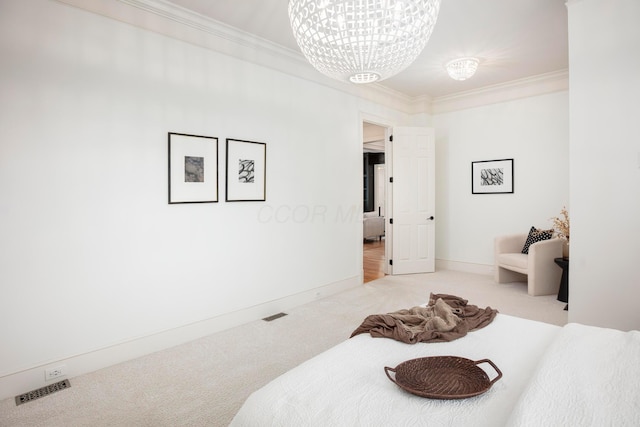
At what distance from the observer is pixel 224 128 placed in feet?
10.7

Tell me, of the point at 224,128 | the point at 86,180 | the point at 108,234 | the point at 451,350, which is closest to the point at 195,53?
the point at 224,128

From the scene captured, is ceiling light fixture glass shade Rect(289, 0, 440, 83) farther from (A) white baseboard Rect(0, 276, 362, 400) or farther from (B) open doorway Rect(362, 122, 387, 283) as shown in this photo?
(B) open doorway Rect(362, 122, 387, 283)

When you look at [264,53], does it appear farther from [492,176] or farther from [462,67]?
[492,176]

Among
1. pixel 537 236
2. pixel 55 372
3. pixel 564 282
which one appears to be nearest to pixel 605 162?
pixel 564 282

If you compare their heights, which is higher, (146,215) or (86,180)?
(86,180)

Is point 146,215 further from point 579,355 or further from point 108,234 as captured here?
point 579,355

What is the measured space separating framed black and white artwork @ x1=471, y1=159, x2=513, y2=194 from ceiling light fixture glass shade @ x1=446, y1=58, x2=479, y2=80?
5.53ft

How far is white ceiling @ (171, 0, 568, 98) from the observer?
2.96 m

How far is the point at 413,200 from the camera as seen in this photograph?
543 centimetres

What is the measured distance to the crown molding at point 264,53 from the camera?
269 cm

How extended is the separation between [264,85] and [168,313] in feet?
7.84

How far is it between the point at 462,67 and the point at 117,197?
3.88 m

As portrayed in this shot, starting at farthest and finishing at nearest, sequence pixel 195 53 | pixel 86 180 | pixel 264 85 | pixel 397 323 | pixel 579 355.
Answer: pixel 264 85 < pixel 195 53 < pixel 86 180 < pixel 397 323 < pixel 579 355

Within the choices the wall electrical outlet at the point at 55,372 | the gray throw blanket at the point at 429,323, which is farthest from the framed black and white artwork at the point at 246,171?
the gray throw blanket at the point at 429,323
